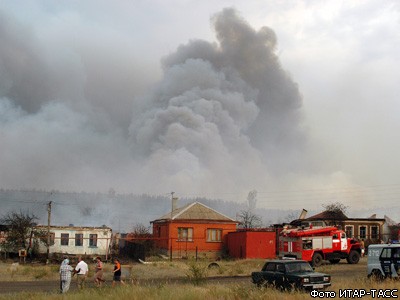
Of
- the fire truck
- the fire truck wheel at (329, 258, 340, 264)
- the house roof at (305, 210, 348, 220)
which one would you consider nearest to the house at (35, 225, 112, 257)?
the fire truck

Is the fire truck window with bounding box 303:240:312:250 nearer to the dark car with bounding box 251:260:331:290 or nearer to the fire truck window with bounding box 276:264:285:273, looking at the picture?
the dark car with bounding box 251:260:331:290

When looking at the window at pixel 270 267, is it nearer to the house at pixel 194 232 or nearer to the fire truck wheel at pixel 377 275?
the fire truck wheel at pixel 377 275

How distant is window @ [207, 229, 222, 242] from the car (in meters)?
28.5

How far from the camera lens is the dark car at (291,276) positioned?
19703mm

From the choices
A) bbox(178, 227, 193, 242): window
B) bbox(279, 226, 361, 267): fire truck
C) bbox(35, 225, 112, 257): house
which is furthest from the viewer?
bbox(178, 227, 193, 242): window

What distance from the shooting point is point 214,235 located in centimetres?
5069

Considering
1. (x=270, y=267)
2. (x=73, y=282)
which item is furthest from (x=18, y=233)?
(x=270, y=267)

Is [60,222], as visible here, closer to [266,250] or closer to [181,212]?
[181,212]

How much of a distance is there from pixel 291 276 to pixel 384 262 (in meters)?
4.67

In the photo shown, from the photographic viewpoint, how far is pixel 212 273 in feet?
104

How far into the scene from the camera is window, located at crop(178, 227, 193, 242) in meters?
49.7

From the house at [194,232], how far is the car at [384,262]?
27.4 metres

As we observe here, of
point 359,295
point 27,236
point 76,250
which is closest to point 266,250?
point 76,250

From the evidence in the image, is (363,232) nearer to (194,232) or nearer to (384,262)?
(194,232)
